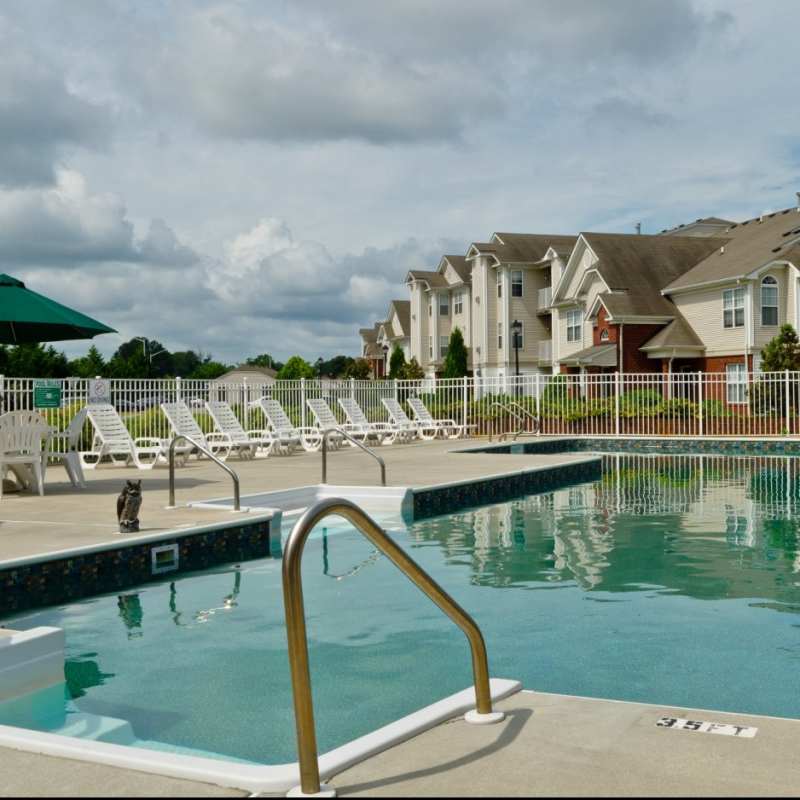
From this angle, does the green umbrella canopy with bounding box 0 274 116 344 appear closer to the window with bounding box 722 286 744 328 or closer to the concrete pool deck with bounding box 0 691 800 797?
the concrete pool deck with bounding box 0 691 800 797

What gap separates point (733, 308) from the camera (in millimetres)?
32938

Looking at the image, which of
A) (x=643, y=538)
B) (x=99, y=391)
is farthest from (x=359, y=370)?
(x=643, y=538)

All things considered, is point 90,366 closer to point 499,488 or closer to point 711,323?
point 711,323

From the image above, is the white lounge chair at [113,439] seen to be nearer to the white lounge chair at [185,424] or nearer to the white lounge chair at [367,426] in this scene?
the white lounge chair at [185,424]

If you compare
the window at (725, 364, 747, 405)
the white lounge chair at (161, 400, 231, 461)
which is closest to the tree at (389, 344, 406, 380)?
the window at (725, 364, 747, 405)

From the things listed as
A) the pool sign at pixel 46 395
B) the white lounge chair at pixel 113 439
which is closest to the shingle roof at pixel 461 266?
the pool sign at pixel 46 395

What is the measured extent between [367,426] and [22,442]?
11804 mm

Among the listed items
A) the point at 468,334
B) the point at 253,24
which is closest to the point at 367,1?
the point at 253,24

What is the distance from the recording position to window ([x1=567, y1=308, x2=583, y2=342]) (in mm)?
39469

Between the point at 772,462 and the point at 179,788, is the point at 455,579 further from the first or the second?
the point at 772,462

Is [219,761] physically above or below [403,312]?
below

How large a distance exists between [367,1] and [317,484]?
19.8ft

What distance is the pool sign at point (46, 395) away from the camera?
16.0 m

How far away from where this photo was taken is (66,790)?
2.70 m
